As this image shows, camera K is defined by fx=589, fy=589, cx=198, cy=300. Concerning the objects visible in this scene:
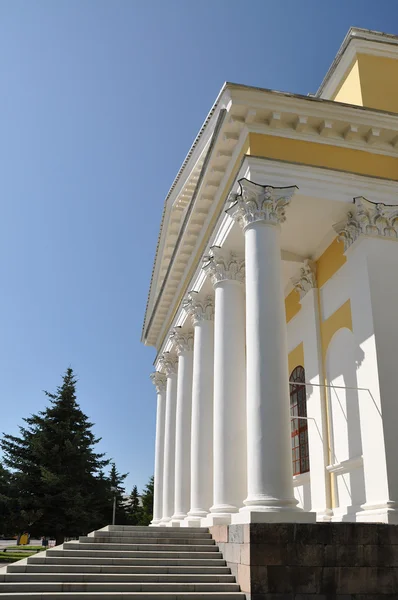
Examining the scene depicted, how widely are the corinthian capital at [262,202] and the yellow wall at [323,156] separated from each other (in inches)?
34.0

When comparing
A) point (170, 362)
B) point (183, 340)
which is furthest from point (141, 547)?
point (170, 362)

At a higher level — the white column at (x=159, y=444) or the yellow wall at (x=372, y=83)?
the yellow wall at (x=372, y=83)

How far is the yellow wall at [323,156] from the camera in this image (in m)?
13.0

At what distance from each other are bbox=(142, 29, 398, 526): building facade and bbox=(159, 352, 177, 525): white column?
21.1ft

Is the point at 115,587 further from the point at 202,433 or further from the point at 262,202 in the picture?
the point at 262,202

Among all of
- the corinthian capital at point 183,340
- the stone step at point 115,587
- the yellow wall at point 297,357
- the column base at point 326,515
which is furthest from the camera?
the corinthian capital at point 183,340

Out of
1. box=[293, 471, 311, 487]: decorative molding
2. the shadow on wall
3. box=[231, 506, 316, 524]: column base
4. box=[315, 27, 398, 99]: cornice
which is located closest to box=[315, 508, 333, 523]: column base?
the shadow on wall


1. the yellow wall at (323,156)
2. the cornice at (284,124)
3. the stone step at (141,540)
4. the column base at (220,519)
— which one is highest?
the cornice at (284,124)

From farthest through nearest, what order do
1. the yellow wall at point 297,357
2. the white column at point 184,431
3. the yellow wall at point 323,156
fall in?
the white column at point 184,431 < the yellow wall at point 297,357 < the yellow wall at point 323,156

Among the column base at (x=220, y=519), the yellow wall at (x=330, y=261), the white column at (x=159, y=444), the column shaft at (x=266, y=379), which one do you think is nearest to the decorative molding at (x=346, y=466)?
the column base at (x=220, y=519)

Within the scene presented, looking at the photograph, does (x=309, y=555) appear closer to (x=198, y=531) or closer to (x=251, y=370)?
(x=251, y=370)

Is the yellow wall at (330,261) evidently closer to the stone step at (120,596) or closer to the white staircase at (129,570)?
the white staircase at (129,570)

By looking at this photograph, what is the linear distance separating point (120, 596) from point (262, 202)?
7.96m

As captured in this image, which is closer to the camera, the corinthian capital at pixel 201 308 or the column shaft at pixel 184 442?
the corinthian capital at pixel 201 308
